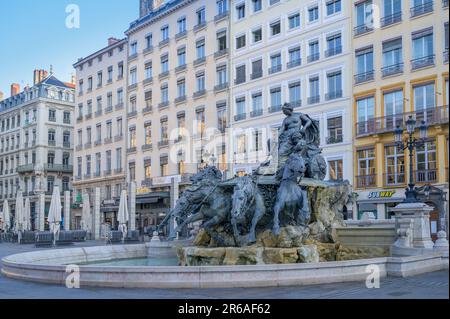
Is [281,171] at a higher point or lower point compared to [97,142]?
lower

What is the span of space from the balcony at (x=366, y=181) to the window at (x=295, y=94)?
8163 mm

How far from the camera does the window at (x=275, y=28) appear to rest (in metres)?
45.7

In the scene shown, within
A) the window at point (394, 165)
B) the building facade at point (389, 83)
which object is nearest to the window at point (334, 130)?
the building facade at point (389, 83)

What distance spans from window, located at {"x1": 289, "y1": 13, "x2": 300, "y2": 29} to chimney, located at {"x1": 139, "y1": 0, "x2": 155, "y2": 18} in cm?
2165

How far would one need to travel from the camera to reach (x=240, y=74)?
1935 inches

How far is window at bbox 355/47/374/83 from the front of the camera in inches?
1524

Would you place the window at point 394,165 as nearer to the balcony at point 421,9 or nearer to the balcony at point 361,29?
the balcony at point 361,29

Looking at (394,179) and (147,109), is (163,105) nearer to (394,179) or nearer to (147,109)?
(147,109)

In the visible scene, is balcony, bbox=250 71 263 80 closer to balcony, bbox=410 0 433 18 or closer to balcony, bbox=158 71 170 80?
balcony, bbox=158 71 170 80

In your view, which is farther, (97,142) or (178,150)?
(97,142)

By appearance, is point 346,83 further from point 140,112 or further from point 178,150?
point 140,112

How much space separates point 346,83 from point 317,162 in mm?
23927

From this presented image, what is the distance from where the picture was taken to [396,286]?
36.3 feet
